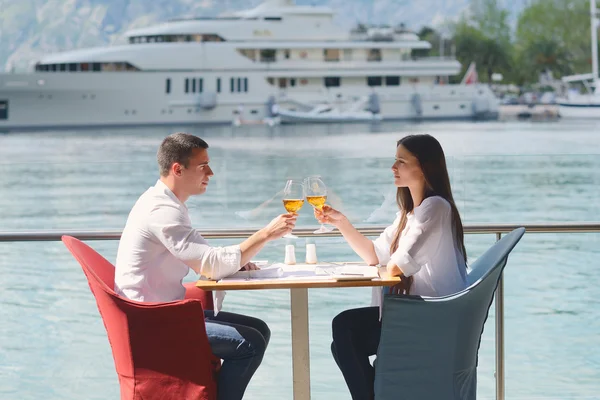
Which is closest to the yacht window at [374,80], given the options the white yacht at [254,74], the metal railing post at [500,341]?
the white yacht at [254,74]

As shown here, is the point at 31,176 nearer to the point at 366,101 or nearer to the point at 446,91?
the point at 366,101

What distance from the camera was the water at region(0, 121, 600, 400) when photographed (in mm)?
2859

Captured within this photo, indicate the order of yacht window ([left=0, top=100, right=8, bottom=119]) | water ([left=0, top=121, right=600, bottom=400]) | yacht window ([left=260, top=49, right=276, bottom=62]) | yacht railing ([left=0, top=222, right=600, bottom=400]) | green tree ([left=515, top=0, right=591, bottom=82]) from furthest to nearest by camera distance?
green tree ([left=515, top=0, right=591, bottom=82]), yacht window ([left=260, top=49, right=276, bottom=62]), yacht window ([left=0, top=100, right=8, bottom=119]), water ([left=0, top=121, right=600, bottom=400]), yacht railing ([left=0, top=222, right=600, bottom=400])

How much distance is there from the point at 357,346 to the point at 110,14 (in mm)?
65875

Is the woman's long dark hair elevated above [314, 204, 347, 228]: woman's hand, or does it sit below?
above

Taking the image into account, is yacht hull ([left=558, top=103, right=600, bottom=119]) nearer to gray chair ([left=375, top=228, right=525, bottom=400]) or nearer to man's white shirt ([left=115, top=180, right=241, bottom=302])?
gray chair ([left=375, top=228, right=525, bottom=400])

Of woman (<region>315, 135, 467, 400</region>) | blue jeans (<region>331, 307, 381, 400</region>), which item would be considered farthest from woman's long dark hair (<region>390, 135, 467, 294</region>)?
blue jeans (<region>331, 307, 381, 400</region>)

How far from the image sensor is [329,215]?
2.25 meters

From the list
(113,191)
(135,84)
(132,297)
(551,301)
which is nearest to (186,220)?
(132,297)

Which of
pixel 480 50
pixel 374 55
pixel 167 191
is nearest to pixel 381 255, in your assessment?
pixel 167 191

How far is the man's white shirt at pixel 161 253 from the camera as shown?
2.05m

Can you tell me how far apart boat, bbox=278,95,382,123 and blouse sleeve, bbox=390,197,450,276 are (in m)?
41.3

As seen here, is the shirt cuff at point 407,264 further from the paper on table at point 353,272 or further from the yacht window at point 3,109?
the yacht window at point 3,109

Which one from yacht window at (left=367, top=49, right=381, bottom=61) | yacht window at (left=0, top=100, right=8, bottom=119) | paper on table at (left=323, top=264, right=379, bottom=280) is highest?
yacht window at (left=367, top=49, right=381, bottom=61)
